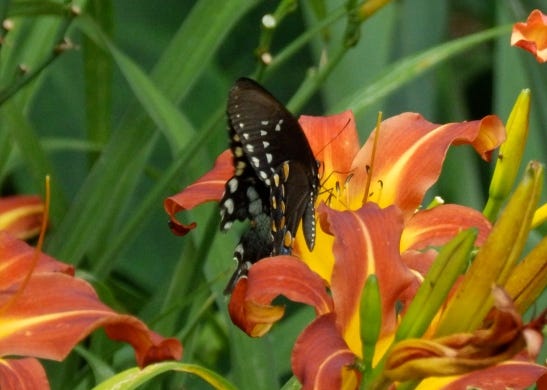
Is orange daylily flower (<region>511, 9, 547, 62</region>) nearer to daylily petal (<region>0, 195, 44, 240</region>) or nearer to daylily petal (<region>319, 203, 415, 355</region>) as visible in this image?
daylily petal (<region>319, 203, 415, 355</region>)

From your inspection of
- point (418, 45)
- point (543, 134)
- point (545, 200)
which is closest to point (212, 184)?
point (543, 134)

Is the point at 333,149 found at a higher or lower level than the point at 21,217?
higher

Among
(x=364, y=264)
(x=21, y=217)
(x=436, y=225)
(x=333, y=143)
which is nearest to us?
(x=364, y=264)

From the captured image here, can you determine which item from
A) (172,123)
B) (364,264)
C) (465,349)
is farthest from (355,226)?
(172,123)

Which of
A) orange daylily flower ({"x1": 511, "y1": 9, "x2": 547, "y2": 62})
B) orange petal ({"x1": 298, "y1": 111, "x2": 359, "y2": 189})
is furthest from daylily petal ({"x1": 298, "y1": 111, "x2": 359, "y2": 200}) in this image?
orange daylily flower ({"x1": 511, "y1": 9, "x2": 547, "y2": 62})

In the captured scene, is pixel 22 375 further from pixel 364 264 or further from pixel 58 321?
pixel 364 264

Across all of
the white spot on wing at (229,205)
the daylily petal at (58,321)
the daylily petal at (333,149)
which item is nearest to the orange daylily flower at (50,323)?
the daylily petal at (58,321)

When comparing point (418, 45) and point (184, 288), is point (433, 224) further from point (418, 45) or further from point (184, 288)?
point (418, 45)

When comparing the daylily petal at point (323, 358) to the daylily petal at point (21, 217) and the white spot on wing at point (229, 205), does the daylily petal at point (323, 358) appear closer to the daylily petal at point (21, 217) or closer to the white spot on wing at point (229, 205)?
the white spot on wing at point (229, 205)
